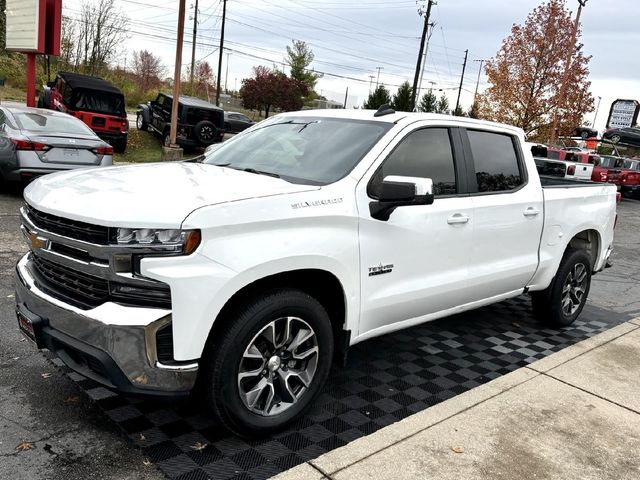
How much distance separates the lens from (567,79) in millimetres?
27859

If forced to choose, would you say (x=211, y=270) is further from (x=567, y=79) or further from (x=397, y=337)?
(x=567, y=79)

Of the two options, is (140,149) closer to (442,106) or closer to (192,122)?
(192,122)

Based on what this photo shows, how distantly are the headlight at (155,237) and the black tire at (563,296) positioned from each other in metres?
3.93

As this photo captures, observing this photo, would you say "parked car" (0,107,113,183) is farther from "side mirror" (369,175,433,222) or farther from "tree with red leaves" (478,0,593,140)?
"tree with red leaves" (478,0,593,140)

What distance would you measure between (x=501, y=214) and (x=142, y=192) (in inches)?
109

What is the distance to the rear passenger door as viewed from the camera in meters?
4.39

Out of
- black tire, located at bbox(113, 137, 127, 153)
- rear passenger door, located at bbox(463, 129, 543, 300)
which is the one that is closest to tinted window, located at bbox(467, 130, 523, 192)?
rear passenger door, located at bbox(463, 129, 543, 300)

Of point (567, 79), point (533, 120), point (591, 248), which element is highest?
point (567, 79)

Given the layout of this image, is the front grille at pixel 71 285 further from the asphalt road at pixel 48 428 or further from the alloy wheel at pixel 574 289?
the alloy wheel at pixel 574 289

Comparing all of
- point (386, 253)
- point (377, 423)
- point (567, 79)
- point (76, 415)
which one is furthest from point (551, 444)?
A: point (567, 79)

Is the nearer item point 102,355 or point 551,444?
point 102,355

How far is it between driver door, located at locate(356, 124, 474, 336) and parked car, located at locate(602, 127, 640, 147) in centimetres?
2363

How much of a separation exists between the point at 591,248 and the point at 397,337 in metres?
2.34

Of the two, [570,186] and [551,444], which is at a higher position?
[570,186]
